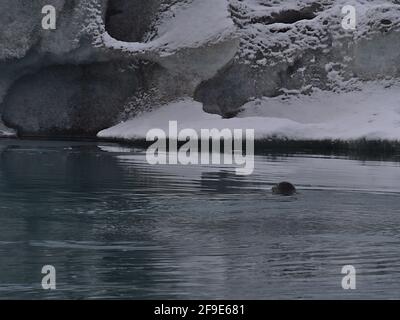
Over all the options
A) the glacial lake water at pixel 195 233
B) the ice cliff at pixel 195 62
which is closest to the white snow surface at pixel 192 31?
the ice cliff at pixel 195 62

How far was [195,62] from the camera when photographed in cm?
3616

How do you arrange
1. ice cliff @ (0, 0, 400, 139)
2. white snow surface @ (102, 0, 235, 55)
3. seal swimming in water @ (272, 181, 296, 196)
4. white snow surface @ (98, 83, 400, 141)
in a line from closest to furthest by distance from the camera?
seal swimming in water @ (272, 181, 296, 196) → white snow surface @ (98, 83, 400, 141) → white snow surface @ (102, 0, 235, 55) → ice cliff @ (0, 0, 400, 139)

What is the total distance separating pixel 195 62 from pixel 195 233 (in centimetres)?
2399

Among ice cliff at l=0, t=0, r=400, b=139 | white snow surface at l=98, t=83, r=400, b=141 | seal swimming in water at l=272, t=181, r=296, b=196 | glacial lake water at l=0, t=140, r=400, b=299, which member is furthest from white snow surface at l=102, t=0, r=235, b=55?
seal swimming in water at l=272, t=181, r=296, b=196

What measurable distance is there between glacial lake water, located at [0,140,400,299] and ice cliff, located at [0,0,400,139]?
45.2 ft

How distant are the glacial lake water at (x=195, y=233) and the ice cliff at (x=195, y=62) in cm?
1378

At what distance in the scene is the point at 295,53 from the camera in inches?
1531

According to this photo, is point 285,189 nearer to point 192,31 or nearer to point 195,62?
point 195,62

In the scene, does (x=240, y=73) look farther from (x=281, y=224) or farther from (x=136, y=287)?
(x=136, y=287)

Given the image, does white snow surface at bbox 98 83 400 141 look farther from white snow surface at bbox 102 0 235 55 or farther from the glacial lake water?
the glacial lake water

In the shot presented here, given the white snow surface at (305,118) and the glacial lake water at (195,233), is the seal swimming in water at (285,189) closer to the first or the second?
the glacial lake water at (195,233)

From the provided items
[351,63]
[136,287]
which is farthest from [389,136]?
[136,287]

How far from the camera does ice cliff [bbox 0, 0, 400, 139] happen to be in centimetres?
3603

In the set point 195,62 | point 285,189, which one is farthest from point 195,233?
point 195,62
